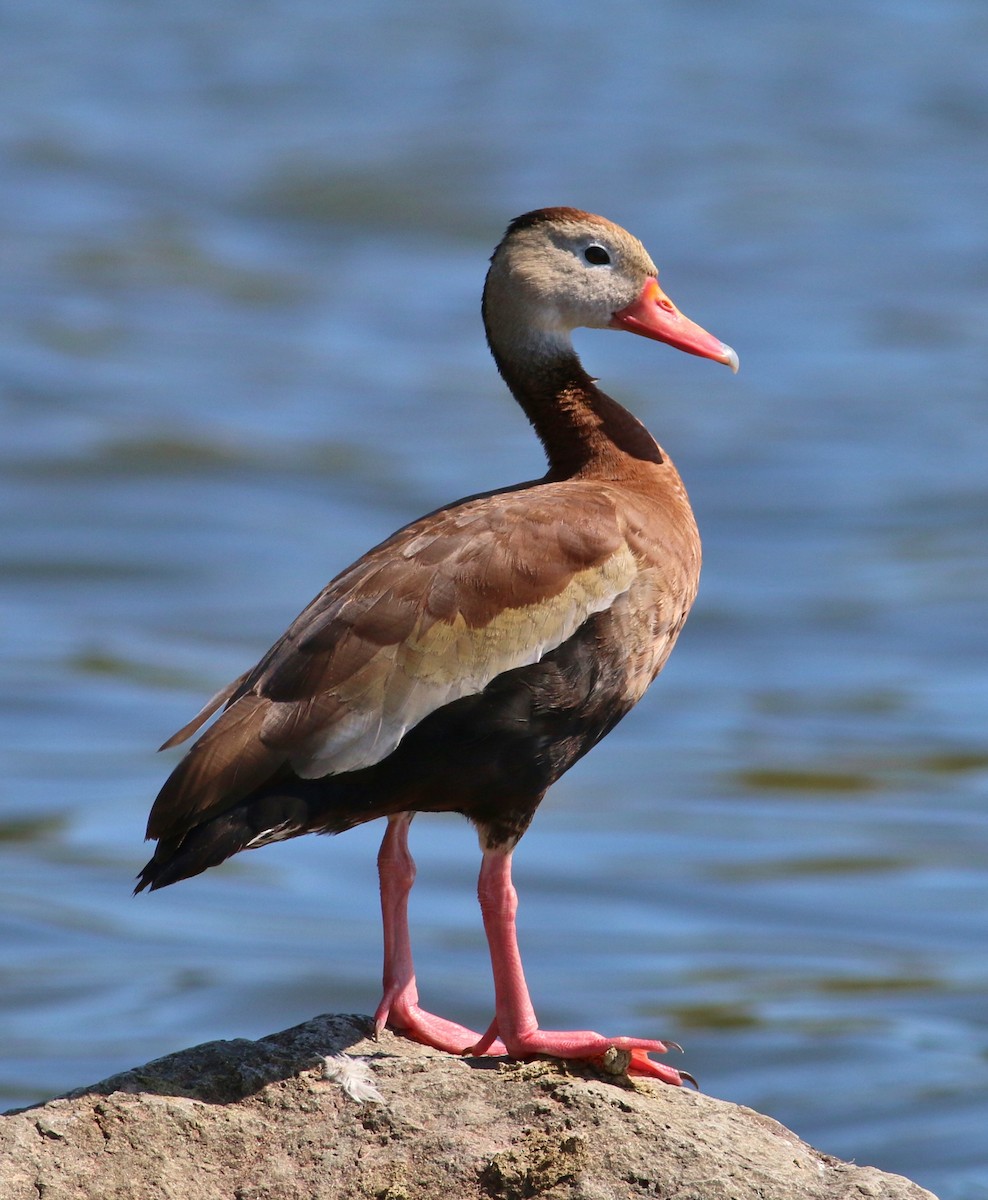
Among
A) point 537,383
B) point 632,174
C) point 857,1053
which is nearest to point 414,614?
point 537,383

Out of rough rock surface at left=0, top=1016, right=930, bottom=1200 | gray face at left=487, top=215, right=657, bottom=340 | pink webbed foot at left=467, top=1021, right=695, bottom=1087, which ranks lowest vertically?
rough rock surface at left=0, top=1016, right=930, bottom=1200

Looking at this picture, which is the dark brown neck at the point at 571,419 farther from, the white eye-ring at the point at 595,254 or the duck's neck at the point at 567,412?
the white eye-ring at the point at 595,254

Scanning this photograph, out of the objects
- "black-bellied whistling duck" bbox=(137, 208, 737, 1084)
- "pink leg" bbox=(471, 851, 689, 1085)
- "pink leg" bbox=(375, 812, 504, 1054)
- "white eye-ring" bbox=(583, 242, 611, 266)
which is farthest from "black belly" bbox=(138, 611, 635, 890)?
"white eye-ring" bbox=(583, 242, 611, 266)

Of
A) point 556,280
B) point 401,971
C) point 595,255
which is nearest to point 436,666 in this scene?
point 401,971

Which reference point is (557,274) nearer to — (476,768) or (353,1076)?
(476,768)

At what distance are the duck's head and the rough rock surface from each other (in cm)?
272

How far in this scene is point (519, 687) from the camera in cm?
772

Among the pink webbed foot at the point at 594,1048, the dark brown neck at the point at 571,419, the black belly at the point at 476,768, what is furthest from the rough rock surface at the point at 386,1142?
the dark brown neck at the point at 571,419

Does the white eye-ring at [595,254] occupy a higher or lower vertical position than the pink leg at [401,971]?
higher

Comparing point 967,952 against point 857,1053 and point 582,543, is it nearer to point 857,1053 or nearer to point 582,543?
point 857,1053

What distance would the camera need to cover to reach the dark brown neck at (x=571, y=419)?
342 inches

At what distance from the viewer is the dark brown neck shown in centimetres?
869

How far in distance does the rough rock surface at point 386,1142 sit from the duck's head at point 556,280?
Answer: 2.72m

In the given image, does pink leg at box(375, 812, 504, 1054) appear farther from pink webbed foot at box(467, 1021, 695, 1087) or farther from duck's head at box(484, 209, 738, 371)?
duck's head at box(484, 209, 738, 371)
